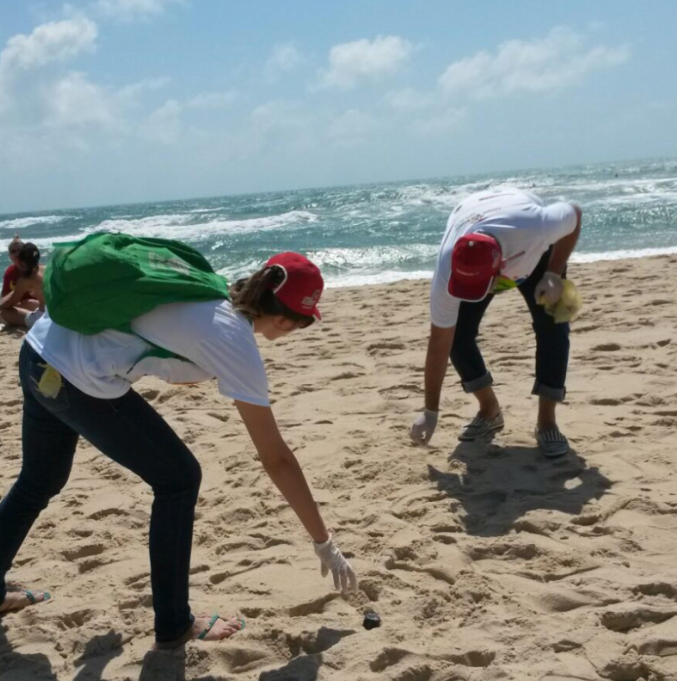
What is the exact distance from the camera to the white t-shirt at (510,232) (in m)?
3.40

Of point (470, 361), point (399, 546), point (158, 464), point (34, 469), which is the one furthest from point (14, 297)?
point (158, 464)

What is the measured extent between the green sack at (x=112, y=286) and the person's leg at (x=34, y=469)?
32 centimetres

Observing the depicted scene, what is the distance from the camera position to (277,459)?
2115 millimetres

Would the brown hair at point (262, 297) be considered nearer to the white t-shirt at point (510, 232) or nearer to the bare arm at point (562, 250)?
the white t-shirt at point (510, 232)

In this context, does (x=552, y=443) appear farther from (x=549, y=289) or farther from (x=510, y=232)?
(x=510, y=232)

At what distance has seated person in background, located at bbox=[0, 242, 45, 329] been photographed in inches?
294

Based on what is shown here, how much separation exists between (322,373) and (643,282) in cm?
390

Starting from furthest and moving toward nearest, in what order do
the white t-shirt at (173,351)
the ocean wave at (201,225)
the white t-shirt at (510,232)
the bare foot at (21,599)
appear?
the ocean wave at (201,225), the white t-shirt at (510,232), the bare foot at (21,599), the white t-shirt at (173,351)

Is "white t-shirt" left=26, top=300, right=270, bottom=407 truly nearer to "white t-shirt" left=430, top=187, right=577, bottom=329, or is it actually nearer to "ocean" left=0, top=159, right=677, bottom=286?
"white t-shirt" left=430, top=187, right=577, bottom=329

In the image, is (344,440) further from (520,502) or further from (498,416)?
(520,502)

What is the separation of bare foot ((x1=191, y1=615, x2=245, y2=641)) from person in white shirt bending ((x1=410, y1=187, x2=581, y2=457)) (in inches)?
55.6

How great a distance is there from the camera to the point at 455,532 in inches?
120

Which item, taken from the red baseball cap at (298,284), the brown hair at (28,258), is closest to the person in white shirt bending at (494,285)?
the red baseball cap at (298,284)

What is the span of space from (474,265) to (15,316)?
602 cm
